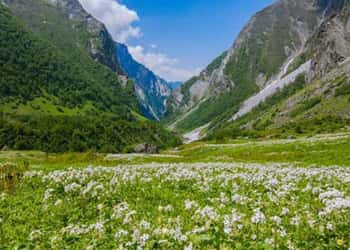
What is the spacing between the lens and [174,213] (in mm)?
12438

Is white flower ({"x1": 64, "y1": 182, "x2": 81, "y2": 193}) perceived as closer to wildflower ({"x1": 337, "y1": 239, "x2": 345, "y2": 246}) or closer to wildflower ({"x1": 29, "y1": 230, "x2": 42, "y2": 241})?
wildflower ({"x1": 29, "y1": 230, "x2": 42, "y2": 241})

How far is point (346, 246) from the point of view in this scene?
779cm

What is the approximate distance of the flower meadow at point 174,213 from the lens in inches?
337

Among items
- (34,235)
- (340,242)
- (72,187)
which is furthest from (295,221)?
(72,187)

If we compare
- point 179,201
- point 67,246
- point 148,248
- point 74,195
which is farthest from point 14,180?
point 148,248

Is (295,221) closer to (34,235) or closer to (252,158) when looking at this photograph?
(34,235)

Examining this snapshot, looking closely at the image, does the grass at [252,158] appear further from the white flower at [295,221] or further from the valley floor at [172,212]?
the white flower at [295,221]

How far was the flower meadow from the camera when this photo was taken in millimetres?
8555

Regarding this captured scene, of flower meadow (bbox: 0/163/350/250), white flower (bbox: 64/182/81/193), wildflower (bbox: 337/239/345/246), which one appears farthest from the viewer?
white flower (bbox: 64/182/81/193)

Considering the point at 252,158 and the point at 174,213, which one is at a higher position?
the point at 174,213

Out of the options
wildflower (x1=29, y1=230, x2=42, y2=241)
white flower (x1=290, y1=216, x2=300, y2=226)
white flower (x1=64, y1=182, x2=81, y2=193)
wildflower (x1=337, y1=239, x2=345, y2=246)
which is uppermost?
white flower (x1=64, y1=182, x2=81, y2=193)

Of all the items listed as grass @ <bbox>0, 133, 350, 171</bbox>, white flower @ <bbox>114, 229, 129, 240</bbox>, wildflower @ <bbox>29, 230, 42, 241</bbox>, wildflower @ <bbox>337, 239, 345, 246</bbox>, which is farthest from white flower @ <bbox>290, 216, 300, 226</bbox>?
grass @ <bbox>0, 133, 350, 171</bbox>

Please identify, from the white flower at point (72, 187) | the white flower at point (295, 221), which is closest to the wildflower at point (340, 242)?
the white flower at point (295, 221)

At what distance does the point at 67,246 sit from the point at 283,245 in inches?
205
